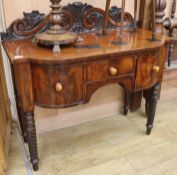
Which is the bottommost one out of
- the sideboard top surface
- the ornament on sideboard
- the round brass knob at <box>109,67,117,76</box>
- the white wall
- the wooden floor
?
the wooden floor


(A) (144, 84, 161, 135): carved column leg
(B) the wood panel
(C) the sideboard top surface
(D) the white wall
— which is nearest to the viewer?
(C) the sideboard top surface

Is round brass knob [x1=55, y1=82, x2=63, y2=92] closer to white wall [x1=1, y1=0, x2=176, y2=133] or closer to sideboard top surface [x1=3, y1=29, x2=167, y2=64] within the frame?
sideboard top surface [x1=3, y1=29, x2=167, y2=64]

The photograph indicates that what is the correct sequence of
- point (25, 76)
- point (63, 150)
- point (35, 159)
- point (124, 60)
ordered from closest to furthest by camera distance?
point (25, 76), point (124, 60), point (35, 159), point (63, 150)

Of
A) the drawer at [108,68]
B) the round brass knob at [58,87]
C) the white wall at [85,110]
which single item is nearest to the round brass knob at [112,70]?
the drawer at [108,68]

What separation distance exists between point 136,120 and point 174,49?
71 cm

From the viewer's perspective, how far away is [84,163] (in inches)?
60.9

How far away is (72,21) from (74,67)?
49 centimetres

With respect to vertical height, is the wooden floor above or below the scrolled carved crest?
below

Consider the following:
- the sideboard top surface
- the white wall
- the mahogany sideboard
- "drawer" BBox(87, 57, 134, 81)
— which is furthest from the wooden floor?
the sideboard top surface

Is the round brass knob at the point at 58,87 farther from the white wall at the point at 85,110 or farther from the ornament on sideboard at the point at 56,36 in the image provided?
the white wall at the point at 85,110

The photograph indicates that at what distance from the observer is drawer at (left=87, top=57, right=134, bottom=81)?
1.28m

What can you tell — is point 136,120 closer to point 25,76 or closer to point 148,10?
point 148,10

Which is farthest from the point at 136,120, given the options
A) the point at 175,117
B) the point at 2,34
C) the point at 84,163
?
the point at 2,34

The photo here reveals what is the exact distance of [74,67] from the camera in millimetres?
1227
